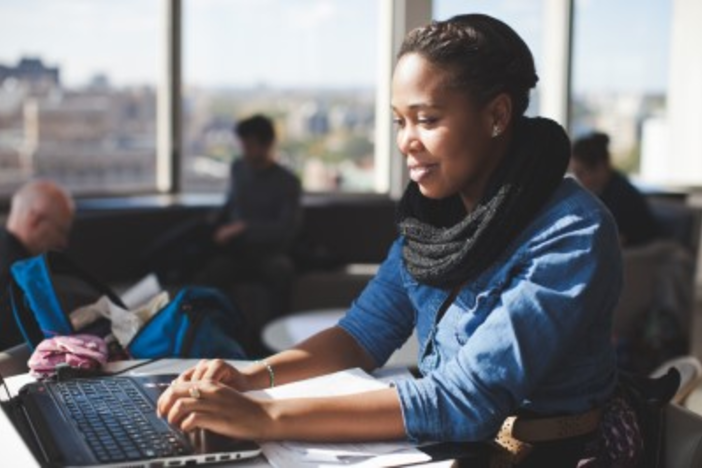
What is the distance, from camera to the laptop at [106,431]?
129 cm

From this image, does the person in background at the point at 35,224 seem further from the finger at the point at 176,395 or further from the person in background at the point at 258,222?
the finger at the point at 176,395

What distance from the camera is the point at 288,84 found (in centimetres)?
628

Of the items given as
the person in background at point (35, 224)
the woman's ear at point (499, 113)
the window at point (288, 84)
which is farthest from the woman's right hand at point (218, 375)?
the window at point (288, 84)

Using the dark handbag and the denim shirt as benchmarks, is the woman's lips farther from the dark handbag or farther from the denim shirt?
the dark handbag

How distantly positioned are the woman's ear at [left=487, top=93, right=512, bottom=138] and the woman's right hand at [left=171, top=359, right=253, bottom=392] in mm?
583

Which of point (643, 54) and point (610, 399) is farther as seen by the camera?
point (643, 54)

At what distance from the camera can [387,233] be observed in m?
5.94

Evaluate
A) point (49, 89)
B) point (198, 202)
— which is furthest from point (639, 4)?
point (49, 89)

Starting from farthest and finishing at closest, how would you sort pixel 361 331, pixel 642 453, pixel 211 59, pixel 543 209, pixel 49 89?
pixel 211 59, pixel 49 89, pixel 361 331, pixel 642 453, pixel 543 209

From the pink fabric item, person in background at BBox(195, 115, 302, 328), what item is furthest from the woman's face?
person in background at BBox(195, 115, 302, 328)

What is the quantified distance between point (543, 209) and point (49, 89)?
4.72 m

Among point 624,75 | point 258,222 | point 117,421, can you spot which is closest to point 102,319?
point 117,421

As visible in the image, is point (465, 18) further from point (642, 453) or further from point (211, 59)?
point (211, 59)

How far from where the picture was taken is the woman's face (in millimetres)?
1447
